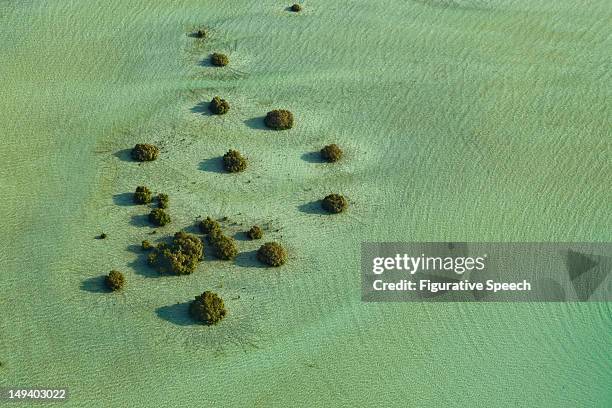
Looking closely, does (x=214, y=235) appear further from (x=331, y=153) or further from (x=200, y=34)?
(x=200, y=34)

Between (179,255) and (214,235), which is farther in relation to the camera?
(214,235)

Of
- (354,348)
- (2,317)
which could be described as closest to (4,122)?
(2,317)

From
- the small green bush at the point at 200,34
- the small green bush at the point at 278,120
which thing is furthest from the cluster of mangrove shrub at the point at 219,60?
the small green bush at the point at 278,120

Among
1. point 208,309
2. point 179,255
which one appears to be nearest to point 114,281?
point 179,255

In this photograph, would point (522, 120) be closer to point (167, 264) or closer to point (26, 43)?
point (167, 264)

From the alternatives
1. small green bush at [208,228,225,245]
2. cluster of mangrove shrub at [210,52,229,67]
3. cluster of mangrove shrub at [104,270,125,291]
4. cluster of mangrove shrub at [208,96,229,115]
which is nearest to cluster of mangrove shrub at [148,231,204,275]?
small green bush at [208,228,225,245]

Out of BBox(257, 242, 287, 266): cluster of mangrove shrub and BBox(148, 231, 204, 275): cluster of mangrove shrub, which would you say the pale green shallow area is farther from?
BBox(257, 242, 287, 266): cluster of mangrove shrub

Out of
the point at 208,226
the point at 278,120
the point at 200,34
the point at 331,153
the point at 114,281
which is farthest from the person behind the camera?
the point at 200,34
